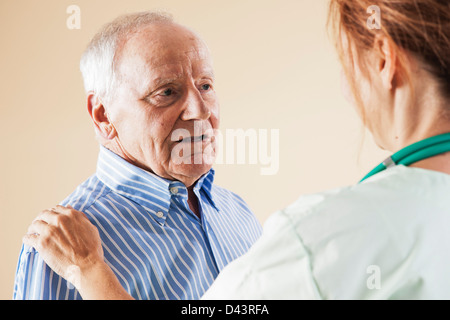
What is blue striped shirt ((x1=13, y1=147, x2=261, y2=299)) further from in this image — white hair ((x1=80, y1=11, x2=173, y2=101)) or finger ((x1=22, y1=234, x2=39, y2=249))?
white hair ((x1=80, y1=11, x2=173, y2=101))

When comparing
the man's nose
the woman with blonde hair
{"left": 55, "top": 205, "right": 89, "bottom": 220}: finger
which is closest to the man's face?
the man's nose

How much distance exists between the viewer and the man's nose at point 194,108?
1.28m

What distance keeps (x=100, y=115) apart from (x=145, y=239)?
379mm

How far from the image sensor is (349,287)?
662 millimetres

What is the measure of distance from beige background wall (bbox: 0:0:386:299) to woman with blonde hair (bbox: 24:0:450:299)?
2.01m

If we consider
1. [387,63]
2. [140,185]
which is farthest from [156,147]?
[387,63]

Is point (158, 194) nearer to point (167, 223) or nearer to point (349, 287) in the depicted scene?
point (167, 223)

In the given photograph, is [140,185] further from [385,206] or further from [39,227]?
[385,206]

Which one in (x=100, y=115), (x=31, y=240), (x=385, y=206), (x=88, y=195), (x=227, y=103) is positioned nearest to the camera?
(x=385, y=206)

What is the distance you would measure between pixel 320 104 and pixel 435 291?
2331 mm

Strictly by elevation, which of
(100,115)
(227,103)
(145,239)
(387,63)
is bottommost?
(145,239)

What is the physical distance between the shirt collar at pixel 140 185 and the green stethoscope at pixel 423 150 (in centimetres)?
62

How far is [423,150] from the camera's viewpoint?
29.6 inches
